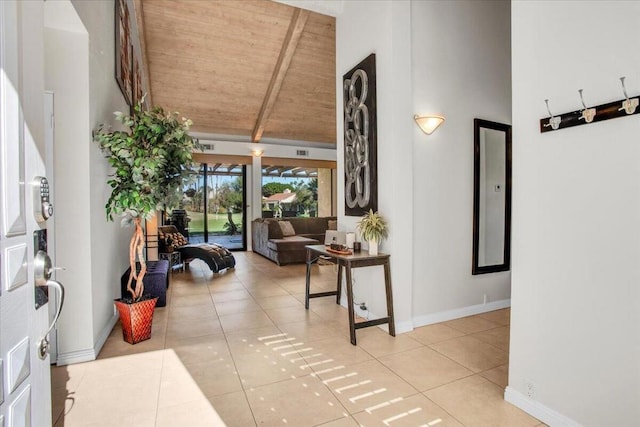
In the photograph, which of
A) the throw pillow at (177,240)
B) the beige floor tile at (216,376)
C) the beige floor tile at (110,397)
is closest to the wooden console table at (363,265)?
the beige floor tile at (216,376)

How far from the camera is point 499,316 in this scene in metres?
3.62

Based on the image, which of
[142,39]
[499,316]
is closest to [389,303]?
[499,316]

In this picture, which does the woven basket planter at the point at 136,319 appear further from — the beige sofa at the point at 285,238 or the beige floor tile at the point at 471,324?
the beige sofa at the point at 285,238

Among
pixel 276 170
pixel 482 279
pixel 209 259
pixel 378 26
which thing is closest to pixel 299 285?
pixel 209 259

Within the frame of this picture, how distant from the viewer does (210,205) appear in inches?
356

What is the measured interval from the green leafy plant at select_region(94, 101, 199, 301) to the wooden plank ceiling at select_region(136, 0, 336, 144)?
3.40m

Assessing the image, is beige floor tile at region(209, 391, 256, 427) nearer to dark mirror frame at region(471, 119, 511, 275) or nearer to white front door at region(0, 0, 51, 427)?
white front door at region(0, 0, 51, 427)

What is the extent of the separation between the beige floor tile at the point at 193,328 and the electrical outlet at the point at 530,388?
2583 mm

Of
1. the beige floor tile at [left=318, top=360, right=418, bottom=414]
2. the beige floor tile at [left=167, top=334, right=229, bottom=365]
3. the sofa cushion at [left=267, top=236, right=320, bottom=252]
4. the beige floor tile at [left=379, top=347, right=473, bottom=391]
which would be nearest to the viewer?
the beige floor tile at [left=318, top=360, right=418, bottom=414]

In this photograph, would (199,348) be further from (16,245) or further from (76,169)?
(16,245)

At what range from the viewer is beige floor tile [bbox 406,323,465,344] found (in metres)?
3.02

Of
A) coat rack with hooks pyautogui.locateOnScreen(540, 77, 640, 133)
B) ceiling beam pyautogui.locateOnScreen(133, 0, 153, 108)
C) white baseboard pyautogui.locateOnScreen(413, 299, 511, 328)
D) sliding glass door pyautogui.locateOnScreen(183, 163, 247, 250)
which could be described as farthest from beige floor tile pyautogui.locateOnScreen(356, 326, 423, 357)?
sliding glass door pyautogui.locateOnScreen(183, 163, 247, 250)

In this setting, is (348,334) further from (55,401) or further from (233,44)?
(233,44)

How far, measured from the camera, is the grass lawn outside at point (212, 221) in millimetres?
8969
